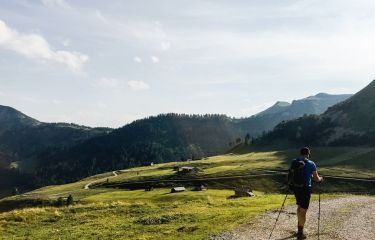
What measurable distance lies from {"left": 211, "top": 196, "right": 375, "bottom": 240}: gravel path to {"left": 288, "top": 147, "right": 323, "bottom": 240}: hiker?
1.93 meters

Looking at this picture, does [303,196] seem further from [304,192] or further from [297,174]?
[297,174]

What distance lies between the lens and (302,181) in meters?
25.4

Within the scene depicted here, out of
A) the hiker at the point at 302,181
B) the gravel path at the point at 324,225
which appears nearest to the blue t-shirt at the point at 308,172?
the hiker at the point at 302,181

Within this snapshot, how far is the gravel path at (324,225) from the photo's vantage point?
27188 millimetres

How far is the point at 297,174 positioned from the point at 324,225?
6371 millimetres

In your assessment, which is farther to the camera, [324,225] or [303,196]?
[324,225]

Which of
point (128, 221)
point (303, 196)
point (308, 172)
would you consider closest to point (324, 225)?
point (303, 196)

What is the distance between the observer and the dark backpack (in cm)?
2539

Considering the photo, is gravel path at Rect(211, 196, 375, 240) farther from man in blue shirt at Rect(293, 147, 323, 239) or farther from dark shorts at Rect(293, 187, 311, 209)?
dark shorts at Rect(293, 187, 311, 209)

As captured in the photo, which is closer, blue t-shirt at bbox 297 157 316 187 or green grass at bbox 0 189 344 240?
blue t-shirt at bbox 297 157 316 187

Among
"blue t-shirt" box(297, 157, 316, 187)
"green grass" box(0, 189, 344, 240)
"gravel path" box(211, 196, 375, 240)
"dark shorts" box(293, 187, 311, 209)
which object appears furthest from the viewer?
"green grass" box(0, 189, 344, 240)

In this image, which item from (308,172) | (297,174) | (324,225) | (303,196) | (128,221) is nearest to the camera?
→ (303,196)

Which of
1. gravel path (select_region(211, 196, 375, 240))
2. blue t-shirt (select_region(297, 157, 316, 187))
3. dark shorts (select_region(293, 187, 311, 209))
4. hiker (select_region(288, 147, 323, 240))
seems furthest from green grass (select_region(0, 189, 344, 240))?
blue t-shirt (select_region(297, 157, 316, 187))

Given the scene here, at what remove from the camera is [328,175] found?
167 metres
